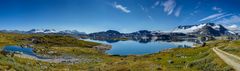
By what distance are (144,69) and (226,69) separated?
49.3 feet

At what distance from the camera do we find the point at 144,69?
2116 inches

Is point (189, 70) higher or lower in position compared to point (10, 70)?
lower

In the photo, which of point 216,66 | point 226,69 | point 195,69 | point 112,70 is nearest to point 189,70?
point 195,69

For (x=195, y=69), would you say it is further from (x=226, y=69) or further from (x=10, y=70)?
(x=10, y=70)

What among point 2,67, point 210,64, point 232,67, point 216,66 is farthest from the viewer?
point 210,64

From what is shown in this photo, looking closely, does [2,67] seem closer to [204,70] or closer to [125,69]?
[125,69]

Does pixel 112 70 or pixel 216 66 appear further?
pixel 112 70

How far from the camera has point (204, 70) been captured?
5266cm

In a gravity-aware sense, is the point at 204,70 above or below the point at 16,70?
below

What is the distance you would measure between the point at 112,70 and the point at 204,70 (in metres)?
16.9

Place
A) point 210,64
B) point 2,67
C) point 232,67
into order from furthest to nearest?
point 210,64, point 232,67, point 2,67

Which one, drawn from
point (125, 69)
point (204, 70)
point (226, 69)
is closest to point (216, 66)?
point (204, 70)

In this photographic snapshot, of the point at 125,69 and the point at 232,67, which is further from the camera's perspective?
the point at 125,69

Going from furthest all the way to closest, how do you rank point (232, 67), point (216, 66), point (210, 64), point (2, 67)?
point (210, 64) < point (216, 66) < point (232, 67) < point (2, 67)
